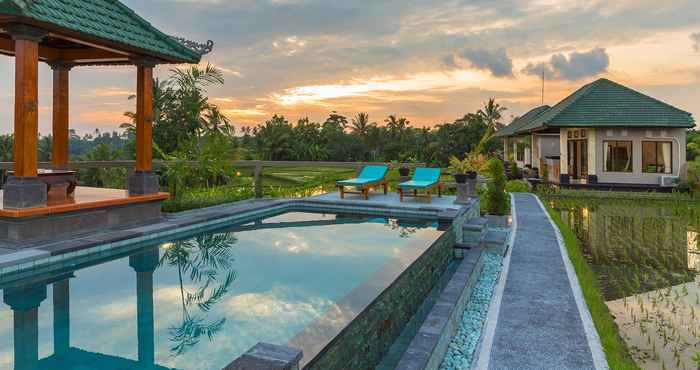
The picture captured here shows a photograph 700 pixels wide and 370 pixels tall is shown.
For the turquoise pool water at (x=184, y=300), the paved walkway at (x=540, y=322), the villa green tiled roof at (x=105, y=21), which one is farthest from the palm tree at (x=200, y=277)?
the villa green tiled roof at (x=105, y=21)

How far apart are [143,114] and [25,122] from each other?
2.43 m

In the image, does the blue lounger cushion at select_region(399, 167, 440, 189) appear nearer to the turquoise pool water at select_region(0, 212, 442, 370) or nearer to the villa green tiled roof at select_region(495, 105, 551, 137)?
the turquoise pool water at select_region(0, 212, 442, 370)

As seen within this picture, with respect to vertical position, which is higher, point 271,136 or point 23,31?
point 271,136

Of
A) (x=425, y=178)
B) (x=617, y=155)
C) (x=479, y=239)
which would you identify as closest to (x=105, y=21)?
(x=479, y=239)

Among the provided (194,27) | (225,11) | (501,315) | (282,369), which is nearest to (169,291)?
(282,369)

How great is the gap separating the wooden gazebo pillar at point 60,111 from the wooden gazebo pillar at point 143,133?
2513 millimetres

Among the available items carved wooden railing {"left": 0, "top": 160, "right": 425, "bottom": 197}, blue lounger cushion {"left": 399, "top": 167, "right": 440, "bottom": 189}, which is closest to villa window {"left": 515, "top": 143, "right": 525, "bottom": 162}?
carved wooden railing {"left": 0, "top": 160, "right": 425, "bottom": 197}

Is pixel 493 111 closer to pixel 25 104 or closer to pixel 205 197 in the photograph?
pixel 205 197

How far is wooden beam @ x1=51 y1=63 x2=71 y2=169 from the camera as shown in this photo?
10.1m

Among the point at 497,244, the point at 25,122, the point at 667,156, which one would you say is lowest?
the point at 497,244

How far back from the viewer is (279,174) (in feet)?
48.0

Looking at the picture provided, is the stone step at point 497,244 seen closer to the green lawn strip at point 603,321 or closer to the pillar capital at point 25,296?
the green lawn strip at point 603,321

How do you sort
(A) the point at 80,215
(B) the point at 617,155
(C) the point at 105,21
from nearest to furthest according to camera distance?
(A) the point at 80,215 < (C) the point at 105,21 < (B) the point at 617,155

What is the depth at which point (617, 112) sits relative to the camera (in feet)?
63.4
